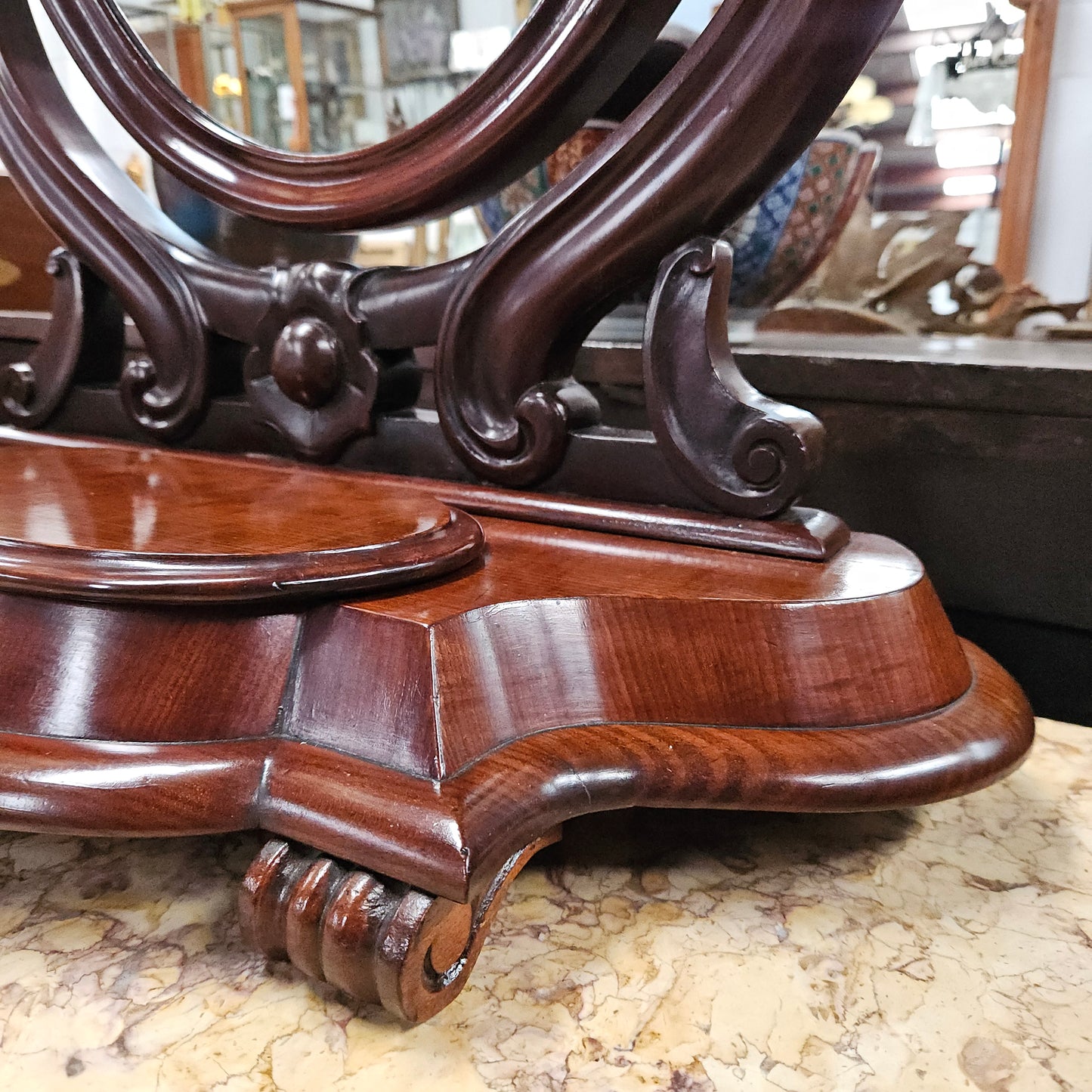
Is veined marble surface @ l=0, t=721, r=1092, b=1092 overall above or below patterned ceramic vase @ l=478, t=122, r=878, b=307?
below

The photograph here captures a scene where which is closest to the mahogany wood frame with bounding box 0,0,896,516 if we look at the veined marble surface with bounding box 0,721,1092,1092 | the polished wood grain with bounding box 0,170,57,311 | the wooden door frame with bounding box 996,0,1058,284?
the veined marble surface with bounding box 0,721,1092,1092

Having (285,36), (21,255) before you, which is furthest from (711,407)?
(21,255)

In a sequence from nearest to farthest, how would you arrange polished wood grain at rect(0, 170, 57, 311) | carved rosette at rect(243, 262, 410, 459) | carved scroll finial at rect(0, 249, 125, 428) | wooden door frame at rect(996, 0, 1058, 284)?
carved rosette at rect(243, 262, 410, 459), carved scroll finial at rect(0, 249, 125, 428), polished wood grain at rect(0, 170, 57, 311), wooden door frame at rect(996, 0, 1058, 284)

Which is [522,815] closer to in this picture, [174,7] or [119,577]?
[119,577]

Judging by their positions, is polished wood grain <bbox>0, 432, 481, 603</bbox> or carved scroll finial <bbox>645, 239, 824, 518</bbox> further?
carved scroll finial <bbox>645, 239, 824, 518</bbox>

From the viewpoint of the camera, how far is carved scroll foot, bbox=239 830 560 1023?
26cm

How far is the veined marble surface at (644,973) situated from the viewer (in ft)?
0.85

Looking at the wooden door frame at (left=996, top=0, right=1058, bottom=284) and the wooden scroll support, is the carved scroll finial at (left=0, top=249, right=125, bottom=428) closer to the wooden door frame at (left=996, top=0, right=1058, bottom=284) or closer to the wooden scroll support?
the wooden scroll support

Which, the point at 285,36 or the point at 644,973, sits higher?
the point at 285,36

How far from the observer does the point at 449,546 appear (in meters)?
0.35

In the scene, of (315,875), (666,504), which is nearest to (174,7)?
(666,504)

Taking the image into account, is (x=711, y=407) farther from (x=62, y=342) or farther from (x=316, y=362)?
(x=62, y=342)

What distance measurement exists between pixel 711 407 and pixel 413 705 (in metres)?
0.21

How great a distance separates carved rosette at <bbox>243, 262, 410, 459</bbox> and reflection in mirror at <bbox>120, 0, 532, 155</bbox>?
0.95 ft
